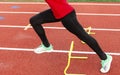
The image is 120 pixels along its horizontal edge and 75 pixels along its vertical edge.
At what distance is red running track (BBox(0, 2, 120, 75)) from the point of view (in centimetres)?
463

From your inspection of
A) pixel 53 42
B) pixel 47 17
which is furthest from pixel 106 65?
pixel 53 42

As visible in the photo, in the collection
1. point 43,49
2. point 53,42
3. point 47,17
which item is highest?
point 47,17

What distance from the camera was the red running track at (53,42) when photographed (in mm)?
4633

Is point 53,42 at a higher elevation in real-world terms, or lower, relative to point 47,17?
lower

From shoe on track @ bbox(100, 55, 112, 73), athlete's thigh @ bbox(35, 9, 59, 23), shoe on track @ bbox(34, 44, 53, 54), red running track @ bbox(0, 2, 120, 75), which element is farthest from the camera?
shoe on track @ bbox(34, 44, 53, 54)

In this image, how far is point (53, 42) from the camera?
18.9 feet

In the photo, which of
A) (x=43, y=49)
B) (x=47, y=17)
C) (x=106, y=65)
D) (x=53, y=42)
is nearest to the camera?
(x=106, y=65)

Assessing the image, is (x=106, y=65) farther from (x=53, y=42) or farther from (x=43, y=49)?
(x=53, y=42)

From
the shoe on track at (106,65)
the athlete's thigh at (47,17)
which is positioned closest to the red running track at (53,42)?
the shoe on track at (106,65)

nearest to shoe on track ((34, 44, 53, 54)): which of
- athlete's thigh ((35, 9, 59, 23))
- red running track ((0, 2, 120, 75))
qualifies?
red running track ((0, 2, 120, 75))

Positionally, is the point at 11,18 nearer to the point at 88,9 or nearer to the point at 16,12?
the point at 16,12

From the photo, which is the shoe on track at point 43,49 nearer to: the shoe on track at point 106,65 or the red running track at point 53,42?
the red running track at point 53,42

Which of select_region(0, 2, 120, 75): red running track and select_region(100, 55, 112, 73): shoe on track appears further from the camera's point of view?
select_region(0, 2, 120, 75): red running track

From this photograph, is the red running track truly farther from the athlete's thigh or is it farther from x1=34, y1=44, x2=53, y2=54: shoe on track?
the athlete's thigh
